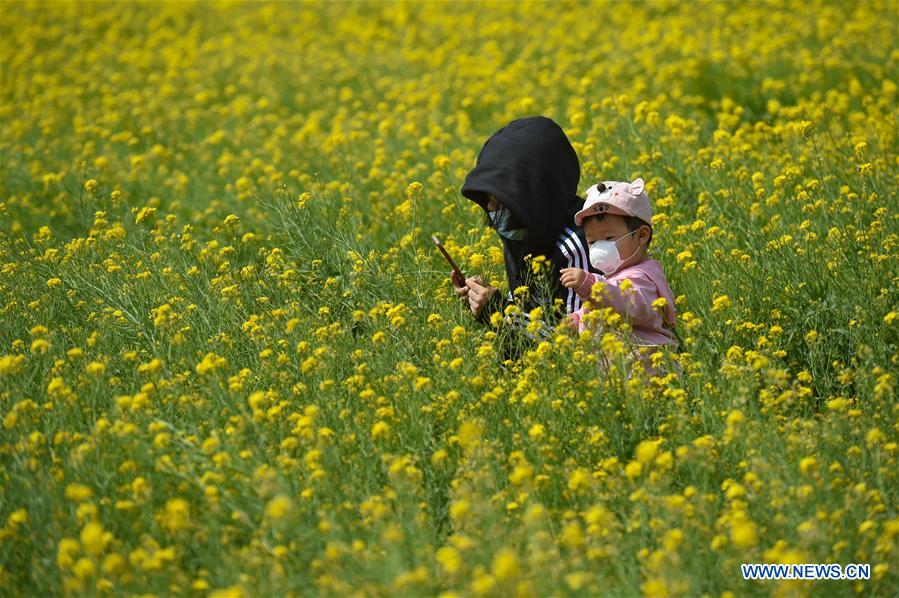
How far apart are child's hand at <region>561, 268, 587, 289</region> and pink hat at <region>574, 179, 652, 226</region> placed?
0.30 m

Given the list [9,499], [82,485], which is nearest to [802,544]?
[82,485]

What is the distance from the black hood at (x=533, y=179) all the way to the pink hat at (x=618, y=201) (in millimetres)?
256

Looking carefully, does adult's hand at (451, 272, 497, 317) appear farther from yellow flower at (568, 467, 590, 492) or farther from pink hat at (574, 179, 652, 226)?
yellow flower at (568, 467, 590, 492)

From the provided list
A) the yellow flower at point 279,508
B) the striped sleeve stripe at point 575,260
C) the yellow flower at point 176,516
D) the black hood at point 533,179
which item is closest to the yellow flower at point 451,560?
the yellow flower at point 279,508

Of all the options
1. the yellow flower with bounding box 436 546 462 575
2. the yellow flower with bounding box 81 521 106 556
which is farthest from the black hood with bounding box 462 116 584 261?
the yellow flower with bounding box 81 521 106 556

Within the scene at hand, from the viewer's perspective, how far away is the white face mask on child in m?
4.50

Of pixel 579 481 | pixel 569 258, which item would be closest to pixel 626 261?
pixel 569 258

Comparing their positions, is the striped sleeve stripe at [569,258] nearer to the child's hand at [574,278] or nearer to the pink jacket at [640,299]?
the pink jacket at [640,299]

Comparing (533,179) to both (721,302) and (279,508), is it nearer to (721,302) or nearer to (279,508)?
(721,302)

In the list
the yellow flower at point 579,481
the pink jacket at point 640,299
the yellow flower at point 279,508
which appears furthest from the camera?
→ the pink jacket at point 640,299

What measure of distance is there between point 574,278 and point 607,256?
24cm

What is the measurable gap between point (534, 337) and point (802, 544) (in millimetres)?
1715

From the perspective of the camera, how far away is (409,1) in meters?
14.3

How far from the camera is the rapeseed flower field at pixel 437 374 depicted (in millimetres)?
3217
